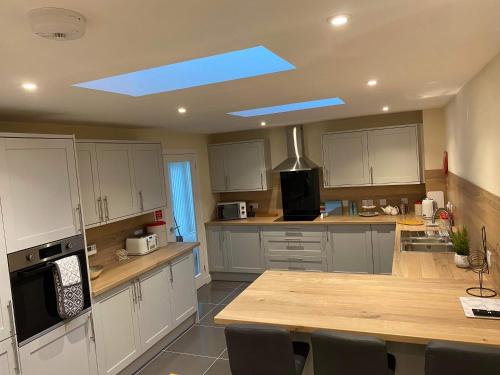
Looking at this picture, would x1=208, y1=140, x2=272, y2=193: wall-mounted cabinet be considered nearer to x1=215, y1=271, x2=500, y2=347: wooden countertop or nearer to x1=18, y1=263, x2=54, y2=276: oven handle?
x1=215, y1=271, x2=500, y2=347: wooden countertop

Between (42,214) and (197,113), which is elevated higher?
(197,113)

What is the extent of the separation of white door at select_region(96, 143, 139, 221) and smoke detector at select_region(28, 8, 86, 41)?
2.43 m

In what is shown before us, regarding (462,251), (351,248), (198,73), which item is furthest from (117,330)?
(351,248)

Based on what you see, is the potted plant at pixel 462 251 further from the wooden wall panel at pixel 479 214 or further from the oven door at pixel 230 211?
the oven door at pixel 230 211

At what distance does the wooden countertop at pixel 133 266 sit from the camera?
3227 mm

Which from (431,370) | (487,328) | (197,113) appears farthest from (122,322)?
(487,328)

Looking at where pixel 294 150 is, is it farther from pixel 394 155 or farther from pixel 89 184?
pixel 89 184

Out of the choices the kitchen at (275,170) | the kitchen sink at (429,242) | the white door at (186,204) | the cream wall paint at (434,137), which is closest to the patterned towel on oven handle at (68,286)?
the kitchen at (275,170)

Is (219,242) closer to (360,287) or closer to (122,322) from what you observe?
(122,322)

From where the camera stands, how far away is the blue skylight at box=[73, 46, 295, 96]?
229 cm

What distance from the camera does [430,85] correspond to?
3.07 meters

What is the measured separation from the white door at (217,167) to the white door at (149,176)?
168 cm

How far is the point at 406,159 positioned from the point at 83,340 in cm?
439

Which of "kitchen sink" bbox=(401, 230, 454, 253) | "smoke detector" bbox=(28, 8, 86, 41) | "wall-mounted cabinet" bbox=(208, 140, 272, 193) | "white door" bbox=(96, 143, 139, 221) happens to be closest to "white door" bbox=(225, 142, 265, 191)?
"wall-mounted cabinet" bbox=(208, 140, 272, 193)
